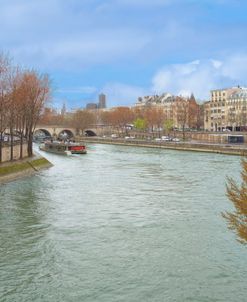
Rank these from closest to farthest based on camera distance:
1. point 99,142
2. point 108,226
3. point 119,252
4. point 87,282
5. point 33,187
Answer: point 87,282 → point 119,252 → point 108,226 → point 33,187 → point 99,142

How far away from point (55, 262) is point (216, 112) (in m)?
167

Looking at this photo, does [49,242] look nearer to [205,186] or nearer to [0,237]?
[0,237]

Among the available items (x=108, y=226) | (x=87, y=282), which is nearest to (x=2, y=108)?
(x=108, y=226)

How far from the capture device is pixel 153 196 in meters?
37.1

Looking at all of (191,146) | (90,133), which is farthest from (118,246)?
(90,133)

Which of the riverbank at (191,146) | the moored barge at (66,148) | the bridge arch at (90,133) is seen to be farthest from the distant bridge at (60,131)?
the moored barge at (66,148)

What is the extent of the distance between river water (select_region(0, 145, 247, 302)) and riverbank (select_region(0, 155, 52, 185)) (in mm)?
5916

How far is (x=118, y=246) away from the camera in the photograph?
22.5 m

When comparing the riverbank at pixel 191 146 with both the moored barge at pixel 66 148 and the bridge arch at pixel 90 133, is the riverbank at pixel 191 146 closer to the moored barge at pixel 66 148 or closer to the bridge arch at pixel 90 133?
the moored barge at pixel 66 148

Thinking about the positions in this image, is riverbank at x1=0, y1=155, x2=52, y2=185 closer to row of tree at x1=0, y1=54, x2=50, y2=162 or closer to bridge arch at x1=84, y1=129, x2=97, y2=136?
row of tree at x1=0, y1=54, x2=50, y2=162

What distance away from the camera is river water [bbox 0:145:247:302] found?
17.2 metres

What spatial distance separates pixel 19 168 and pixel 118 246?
102ft

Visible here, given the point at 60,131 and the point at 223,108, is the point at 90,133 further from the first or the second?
the point at 223,108

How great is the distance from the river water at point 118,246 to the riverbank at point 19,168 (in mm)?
5916
